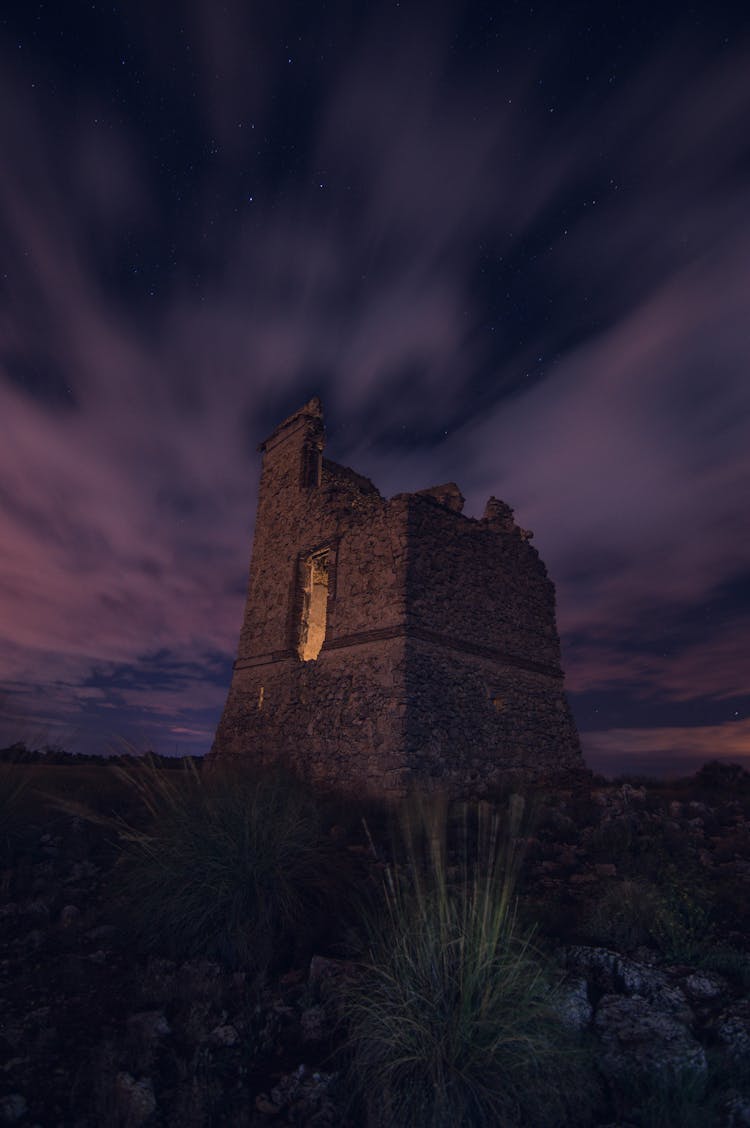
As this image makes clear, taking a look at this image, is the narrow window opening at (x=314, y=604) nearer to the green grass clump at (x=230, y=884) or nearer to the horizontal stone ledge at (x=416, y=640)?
the horizontal stone ledge at (x=416, y=640)

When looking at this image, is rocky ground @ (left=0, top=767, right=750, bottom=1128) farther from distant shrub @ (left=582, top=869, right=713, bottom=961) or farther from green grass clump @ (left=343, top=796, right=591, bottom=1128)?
green grass clump @ (left=343, top=796, right=591, bottom=1128)

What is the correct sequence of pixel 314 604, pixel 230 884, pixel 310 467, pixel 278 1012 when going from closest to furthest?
pixel 278 1012
pixel 230 884
pixel 310 467
pixel 314 604

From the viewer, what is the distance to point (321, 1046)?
3969 mm

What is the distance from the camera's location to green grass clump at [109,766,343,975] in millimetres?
4863

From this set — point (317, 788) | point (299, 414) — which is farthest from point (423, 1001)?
point (299, 414)

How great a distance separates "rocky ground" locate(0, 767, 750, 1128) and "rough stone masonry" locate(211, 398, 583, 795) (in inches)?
193

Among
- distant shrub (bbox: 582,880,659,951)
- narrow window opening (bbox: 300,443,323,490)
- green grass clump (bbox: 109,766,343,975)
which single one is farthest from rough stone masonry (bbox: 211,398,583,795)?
distant shrub (bbox: 582,880,659,951)

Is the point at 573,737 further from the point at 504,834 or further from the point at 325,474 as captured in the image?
the point at 325,474

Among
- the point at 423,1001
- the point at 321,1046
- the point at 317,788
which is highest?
the point at 317,788

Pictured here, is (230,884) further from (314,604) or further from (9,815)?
(314,604)

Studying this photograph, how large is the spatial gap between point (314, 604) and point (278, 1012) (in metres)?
12.8

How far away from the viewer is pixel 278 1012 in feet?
13.7

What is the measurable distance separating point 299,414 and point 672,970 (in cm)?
1455

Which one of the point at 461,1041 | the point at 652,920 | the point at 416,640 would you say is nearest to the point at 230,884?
the point at 461,1041
